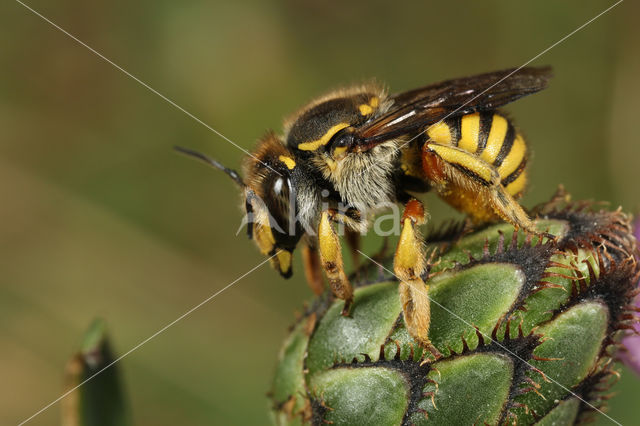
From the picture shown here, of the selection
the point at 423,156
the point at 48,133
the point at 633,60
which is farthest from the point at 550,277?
the point at 48,133

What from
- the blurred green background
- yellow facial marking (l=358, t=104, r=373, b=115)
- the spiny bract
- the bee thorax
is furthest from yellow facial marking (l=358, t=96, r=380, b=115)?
the blurred green background

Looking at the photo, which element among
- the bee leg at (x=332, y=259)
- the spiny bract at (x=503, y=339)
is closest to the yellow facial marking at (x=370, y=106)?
the bee leg at (x=332, y=259)

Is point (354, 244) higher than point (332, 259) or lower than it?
higher

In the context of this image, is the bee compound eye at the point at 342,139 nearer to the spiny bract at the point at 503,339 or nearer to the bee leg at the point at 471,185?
the bee leg at the point at 471,185

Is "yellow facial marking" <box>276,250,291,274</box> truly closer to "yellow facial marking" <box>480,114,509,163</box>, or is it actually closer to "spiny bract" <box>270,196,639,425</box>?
"spiny bract" <box>270,196,639,425</box>

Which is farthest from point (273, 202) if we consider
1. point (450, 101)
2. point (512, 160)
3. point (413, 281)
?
point (512, 160)

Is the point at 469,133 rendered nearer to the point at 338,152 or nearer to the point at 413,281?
the point at 338,152
